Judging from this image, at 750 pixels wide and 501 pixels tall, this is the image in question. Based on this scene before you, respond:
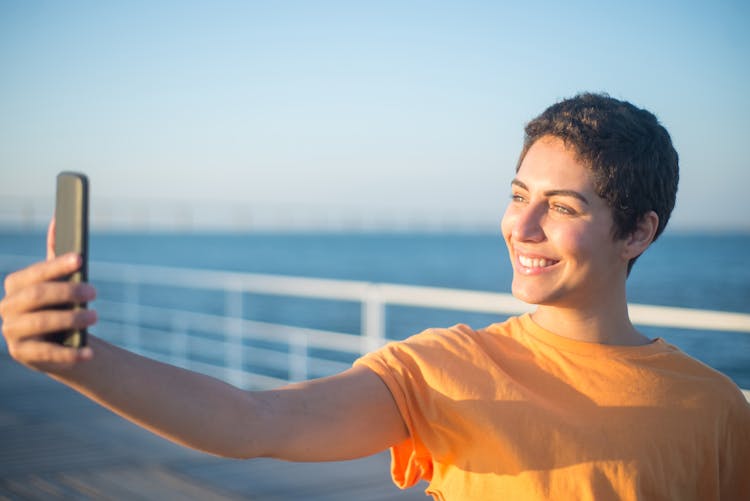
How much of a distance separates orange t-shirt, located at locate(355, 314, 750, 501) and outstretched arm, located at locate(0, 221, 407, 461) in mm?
67

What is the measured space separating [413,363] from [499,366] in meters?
0.15

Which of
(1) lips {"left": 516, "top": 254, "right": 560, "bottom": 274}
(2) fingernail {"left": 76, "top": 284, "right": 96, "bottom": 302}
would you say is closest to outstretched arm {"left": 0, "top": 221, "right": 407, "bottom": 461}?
(2) fingernail {"left": 76, "top": 284, "right": 96, "bottom": 302}

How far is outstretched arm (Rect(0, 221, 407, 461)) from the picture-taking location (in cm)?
81

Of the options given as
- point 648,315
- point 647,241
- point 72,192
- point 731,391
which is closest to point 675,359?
point 731,391

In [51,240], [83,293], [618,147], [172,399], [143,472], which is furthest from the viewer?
[143,472]

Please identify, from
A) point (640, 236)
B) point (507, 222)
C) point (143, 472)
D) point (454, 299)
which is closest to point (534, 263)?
point (507, 222)

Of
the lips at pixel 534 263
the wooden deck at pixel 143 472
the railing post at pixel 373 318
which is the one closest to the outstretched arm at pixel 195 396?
the lips at pixel 534 263

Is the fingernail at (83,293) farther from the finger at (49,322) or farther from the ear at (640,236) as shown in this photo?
the ear at (640,236)

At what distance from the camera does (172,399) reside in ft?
3.30

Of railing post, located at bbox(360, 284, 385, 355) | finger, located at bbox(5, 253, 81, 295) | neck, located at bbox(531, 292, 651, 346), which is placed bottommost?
railing post, located at bbox(360, 284, 385, 355)

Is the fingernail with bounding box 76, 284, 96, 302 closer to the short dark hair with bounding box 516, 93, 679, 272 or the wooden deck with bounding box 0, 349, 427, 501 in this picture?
the short dark hair with bounding box 516, 93, 679, 272

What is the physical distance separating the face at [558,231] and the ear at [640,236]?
50 mm

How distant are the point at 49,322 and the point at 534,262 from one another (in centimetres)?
82

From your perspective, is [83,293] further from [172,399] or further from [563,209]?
[563,209]
